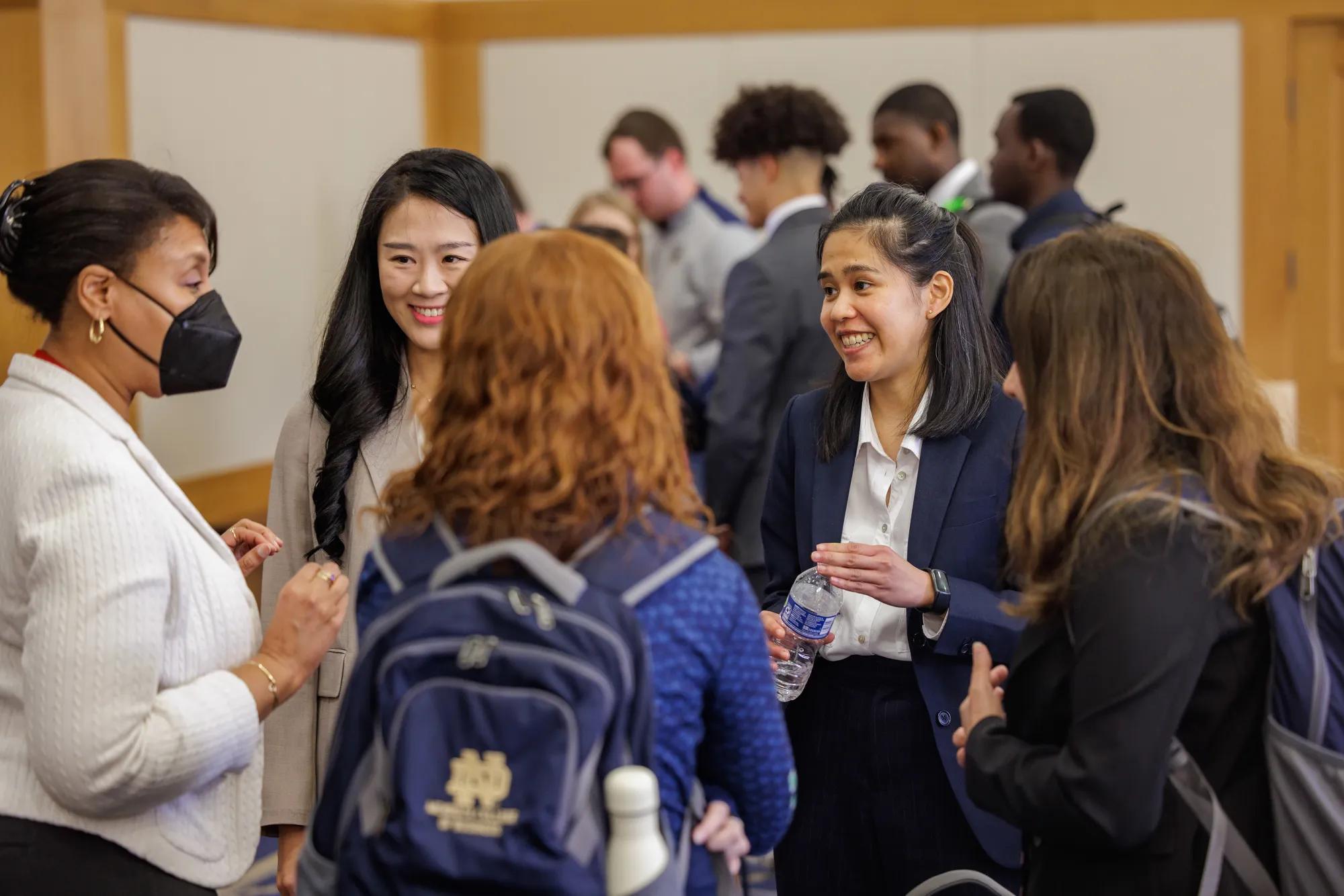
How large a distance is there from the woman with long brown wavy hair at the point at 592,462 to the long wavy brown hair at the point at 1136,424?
372mm

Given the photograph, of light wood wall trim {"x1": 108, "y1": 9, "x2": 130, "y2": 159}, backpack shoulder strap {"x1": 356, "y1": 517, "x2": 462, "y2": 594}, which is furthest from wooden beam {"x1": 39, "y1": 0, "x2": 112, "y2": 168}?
backpack shoulder strap {"x1": 356, "y1": 517, "x2": 462, "y2": 594}

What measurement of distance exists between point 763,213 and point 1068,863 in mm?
3019

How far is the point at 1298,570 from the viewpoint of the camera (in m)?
1.59

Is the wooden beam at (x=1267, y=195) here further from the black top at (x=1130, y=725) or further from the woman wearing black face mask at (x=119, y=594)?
the woman wearing black face mask at (x=119, y=594)

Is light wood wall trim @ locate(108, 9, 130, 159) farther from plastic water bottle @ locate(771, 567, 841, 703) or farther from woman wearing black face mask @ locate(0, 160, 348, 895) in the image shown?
plastic water bottle @ locate(771, 567, 841, 703)

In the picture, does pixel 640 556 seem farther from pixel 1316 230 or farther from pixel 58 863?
pixel 1316 230

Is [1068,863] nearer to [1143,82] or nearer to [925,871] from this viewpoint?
[925,871]

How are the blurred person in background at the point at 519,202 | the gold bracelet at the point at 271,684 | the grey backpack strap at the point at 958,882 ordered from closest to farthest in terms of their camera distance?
the gold bracelet at the point at 271,684 → the grey backpack strap at the point at 958,882 → the blurred person in background at the point at 519,202

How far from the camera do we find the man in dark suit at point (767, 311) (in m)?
3.95

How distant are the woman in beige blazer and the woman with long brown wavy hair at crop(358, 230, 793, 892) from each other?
2.05 ft

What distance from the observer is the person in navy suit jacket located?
7.09 feet

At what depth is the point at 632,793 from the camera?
1.34 metres

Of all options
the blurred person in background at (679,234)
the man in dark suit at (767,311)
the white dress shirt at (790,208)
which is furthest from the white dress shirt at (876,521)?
the blurred person in background at (679,234)

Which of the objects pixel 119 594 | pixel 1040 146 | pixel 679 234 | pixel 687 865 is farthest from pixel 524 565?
pixel 679 234
